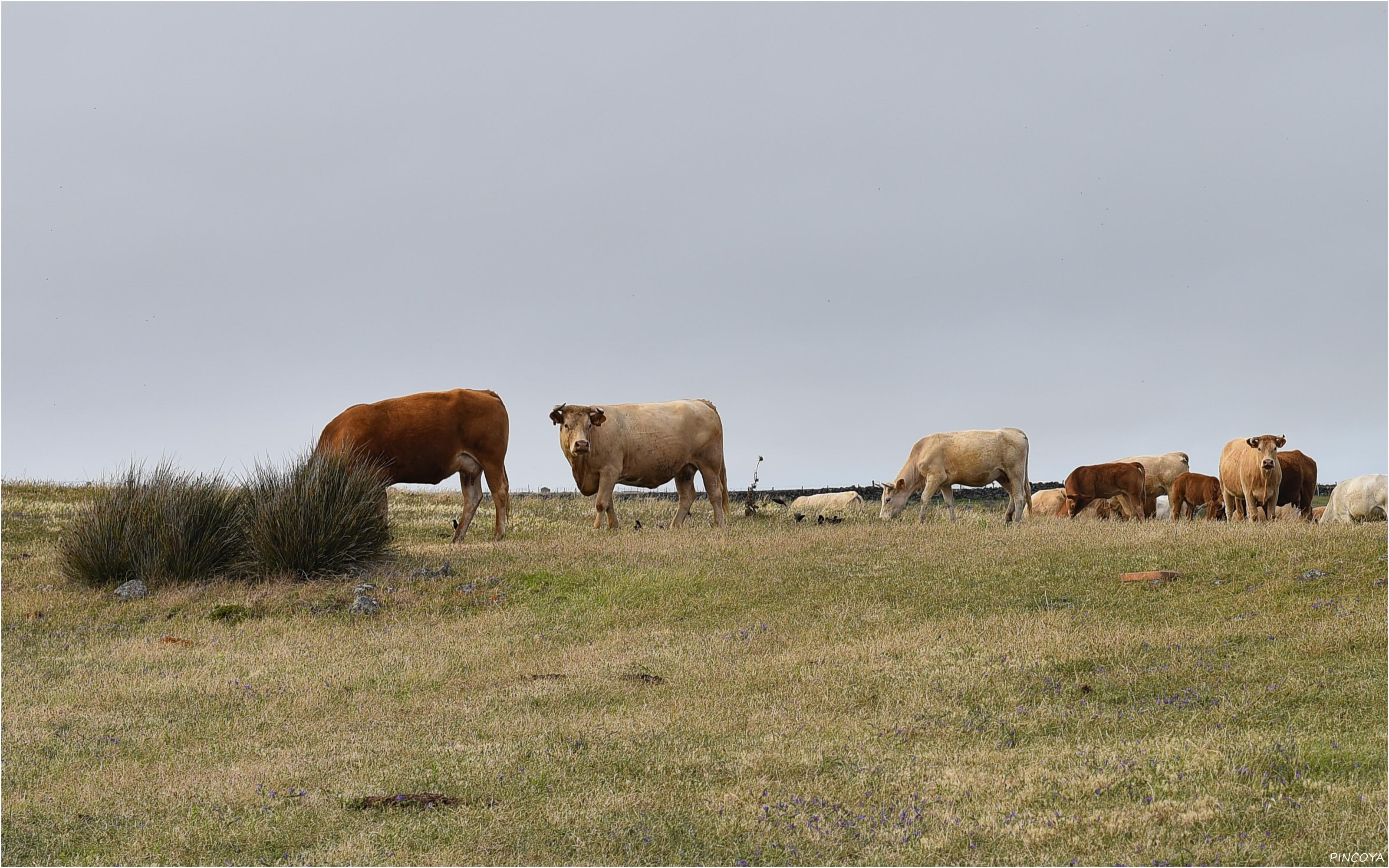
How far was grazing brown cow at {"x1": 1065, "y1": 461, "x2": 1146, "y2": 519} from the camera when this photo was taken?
2923 centimetres

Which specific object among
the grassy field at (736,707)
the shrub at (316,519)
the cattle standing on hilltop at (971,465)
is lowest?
the grassy field at (736,707)

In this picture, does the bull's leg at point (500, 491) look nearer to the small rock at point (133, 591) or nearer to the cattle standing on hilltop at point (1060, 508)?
the small rock at point (133, 591)

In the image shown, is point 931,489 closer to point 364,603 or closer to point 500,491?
point 500,491

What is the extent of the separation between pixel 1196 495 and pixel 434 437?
1999cm

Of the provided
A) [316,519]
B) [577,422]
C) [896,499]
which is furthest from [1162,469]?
[316,519]

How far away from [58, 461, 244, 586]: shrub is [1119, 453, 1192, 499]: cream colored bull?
87.8 feet

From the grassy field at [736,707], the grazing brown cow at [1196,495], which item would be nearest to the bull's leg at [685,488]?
the grassy field at [736,707]

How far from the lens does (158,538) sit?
1959cm

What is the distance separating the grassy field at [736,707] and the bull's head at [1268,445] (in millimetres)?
5066

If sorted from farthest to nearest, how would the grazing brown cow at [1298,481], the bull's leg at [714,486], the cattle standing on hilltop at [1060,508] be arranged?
the cattle standing on hilltop at [1060,508]
the grazing brown cow at [1298,481]
the bull's leg at [714,486]

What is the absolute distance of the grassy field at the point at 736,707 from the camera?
795 cm

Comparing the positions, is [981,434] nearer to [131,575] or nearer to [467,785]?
[131,575]

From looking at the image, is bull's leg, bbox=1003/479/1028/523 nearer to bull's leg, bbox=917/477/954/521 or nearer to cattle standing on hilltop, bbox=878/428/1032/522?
cattle standing on hilltop, bbox=878/428/1032/522

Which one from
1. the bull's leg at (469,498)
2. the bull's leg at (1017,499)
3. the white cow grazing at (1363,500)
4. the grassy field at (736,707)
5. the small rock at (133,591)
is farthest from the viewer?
the white cow grazing at (1363,500)
